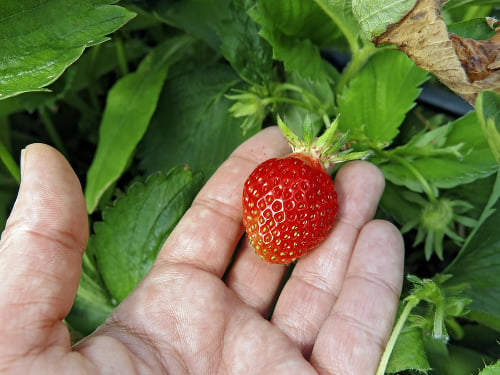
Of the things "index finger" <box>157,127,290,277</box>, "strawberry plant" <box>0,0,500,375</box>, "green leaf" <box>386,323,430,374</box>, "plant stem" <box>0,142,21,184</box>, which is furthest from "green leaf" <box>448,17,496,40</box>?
"plant stem" <box>0,142,21,184</box>

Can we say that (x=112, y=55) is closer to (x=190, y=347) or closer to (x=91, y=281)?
(x=91, y=281)

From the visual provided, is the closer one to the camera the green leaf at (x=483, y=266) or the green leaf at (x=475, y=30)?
the green leaf at (x=475, y=30)

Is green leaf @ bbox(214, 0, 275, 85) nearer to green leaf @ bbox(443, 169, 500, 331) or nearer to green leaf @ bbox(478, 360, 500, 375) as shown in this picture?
green leaf @ bbox(443, 169, 500, 331)

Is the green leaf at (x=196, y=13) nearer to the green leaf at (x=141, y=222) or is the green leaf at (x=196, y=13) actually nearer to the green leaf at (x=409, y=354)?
the green leaf at (x=141, y=222)

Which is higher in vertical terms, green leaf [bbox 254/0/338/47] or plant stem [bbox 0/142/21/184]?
green leaf [bbox 254/0/338/47]

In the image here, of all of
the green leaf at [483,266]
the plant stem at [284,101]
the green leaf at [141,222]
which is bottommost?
the green leaf at [483,266]

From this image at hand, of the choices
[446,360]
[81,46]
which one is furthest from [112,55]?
[446,360]

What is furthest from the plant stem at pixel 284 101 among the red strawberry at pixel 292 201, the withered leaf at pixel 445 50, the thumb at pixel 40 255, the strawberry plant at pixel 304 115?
the thumb at pixel 40 255
